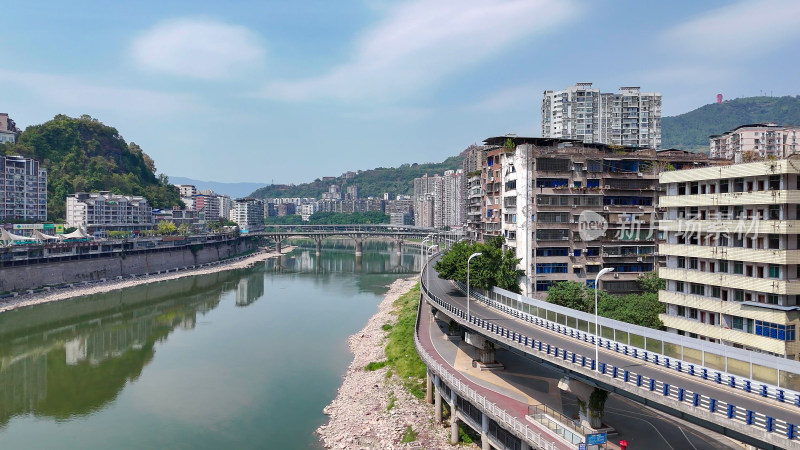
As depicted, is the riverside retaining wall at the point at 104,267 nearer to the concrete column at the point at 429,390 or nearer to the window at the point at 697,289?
the concrete column at the point at 429,390

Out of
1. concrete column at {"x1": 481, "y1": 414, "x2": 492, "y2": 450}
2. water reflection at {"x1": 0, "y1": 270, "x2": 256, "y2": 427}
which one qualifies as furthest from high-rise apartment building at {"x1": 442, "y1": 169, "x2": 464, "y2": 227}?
concrete column at {"x1": 481, "y1": 414, "x2": 492, "y2": 450}

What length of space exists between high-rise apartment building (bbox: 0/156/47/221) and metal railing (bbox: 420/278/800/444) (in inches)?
4701

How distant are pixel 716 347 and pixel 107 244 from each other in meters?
101

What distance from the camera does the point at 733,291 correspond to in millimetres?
31969

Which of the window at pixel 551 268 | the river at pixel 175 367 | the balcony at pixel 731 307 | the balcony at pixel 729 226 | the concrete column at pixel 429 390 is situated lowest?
the river at pixel 175 367

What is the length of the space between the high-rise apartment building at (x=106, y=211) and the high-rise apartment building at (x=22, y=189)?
6.36 metres

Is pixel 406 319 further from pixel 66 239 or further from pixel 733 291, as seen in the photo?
pixel 66 239

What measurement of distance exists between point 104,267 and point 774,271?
327 feet

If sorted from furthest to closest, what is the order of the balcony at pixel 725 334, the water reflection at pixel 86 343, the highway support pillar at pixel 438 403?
1. the water reflection at pixel 86 343
2. the highway support pillar at pixel 438 403
3. the balcony at pixel 725 334

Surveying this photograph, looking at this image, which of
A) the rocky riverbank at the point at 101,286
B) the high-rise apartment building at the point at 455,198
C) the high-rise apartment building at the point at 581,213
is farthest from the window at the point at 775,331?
the high-rise apartment building at the point at 455,198

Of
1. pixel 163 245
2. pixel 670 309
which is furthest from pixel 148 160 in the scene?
pixel 670 309

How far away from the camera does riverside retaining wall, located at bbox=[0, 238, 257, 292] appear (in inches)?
3017

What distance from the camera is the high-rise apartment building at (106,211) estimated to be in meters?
122

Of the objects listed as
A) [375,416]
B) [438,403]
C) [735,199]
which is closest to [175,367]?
[375,416]
